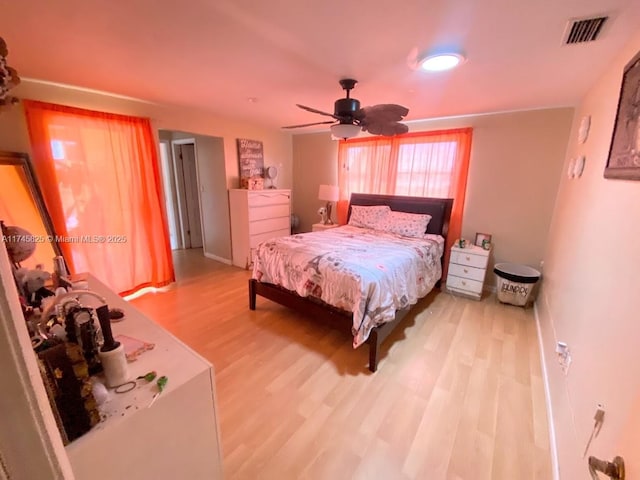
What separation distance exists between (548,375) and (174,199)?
5.75m

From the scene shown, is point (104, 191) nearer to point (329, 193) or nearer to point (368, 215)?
point (329, 193)

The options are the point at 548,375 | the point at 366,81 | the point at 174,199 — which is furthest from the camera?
the point at 174,199

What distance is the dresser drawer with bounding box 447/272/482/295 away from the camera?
3246 millimetres

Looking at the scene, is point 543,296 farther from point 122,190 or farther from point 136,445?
point 122,190

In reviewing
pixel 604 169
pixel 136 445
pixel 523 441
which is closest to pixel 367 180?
pixel 604 169

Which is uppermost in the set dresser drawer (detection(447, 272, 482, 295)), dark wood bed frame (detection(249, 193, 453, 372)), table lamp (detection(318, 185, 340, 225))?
table lamp (detection(318, 185, 340, 225))

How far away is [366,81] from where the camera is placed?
220cm

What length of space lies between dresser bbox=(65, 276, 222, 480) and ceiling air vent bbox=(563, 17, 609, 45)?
93.9 inches

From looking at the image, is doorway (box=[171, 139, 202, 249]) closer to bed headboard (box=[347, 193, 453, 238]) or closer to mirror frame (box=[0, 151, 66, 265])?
mirror frame (box=[0, 151, 66, 265])

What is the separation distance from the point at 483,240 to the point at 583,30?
2.35 metres

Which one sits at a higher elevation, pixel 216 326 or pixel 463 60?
pixel 463 60

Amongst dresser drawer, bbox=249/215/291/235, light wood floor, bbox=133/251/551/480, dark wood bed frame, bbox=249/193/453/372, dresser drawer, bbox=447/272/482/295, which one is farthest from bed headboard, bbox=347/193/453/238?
dresser drawer, bbox=249/215/291/235

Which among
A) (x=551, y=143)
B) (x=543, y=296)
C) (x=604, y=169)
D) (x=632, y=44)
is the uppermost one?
(x=632, y=44)

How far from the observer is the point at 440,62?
5.90 feet
